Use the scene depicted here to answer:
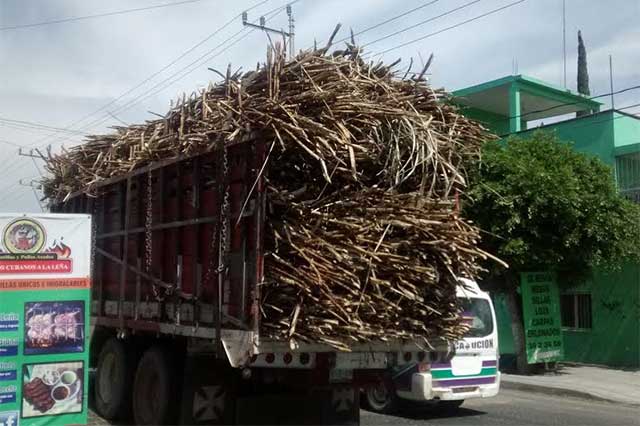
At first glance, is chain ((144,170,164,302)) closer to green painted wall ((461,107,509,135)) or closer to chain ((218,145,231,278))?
chain ((218,145,231,278))

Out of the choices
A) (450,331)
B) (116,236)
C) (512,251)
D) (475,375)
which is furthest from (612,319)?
(116,236)

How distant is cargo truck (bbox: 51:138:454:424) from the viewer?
5.86 m

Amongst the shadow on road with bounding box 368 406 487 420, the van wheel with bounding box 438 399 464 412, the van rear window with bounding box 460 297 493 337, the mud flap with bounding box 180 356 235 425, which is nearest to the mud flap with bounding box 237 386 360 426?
the mud flap with bounding box 180 356 235 425

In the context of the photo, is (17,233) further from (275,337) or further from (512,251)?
(512,251)

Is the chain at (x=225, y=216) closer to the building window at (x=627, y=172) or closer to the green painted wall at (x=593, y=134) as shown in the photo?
the green painted wall at (x=593, y=134)

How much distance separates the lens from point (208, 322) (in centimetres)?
635

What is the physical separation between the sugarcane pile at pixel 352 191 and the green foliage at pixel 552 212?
674 centimetres

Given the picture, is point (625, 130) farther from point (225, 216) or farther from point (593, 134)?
point (225, 216)

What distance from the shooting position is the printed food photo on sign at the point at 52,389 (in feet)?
18.5

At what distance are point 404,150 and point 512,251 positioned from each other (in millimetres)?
7677

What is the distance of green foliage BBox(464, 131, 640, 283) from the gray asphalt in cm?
319

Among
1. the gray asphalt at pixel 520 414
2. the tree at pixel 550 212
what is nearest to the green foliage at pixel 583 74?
the tree at pixel 550 212

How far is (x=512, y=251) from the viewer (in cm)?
1339

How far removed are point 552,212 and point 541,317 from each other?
92.2 inches
